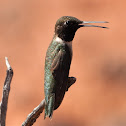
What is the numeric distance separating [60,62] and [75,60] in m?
8.29

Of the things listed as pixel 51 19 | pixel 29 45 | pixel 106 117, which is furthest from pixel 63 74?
pixel 51 19

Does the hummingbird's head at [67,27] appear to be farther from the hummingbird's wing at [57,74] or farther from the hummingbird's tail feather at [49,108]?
the hummingbird's tail feather at [49,108]

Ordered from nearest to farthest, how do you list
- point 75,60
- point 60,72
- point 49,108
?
point 49,108 < point 60,72 < point 75,60

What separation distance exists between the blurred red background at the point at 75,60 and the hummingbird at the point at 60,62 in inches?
208

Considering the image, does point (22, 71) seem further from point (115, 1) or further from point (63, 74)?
point (63, 74)

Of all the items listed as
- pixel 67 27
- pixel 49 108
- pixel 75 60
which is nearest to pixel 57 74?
pixel 49 108

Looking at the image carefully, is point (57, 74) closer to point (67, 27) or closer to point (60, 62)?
point (60, 62)

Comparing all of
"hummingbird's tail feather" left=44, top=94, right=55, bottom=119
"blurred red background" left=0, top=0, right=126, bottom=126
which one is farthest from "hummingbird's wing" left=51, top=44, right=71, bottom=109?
"blurred red background" left=0, top=0, right=126, bottom=126

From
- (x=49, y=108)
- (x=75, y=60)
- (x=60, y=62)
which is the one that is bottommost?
(x=75, y=60)

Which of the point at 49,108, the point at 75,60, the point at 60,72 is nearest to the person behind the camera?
the point at 49,108

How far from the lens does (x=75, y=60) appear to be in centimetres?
1364

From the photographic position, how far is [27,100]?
12.4m

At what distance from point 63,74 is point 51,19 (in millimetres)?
10695

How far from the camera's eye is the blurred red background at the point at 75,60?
11898mm
